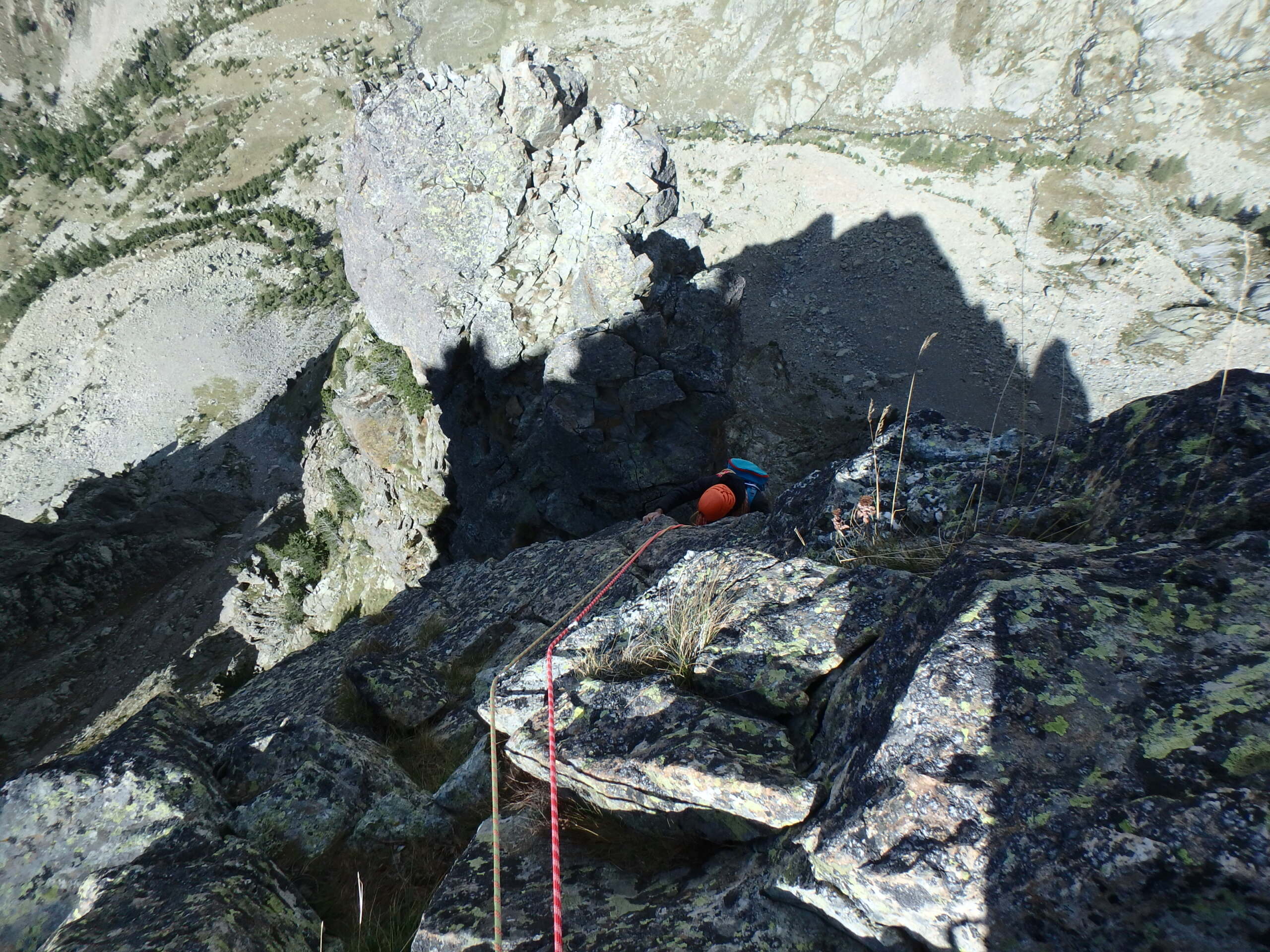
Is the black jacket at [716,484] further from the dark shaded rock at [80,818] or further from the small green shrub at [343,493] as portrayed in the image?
the small green shrub at [343,493]

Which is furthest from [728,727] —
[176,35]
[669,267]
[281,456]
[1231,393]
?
[176,35]

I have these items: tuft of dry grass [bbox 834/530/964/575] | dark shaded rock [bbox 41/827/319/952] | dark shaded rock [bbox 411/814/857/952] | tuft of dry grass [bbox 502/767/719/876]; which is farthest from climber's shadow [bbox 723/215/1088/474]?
dark shaded rock [bbox 41/827/319/952]

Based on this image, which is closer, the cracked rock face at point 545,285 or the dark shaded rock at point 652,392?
the dark shaded rock at point 652,392

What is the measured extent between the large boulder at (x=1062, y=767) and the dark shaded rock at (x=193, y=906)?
367 cm

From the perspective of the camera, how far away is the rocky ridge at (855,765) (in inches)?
102

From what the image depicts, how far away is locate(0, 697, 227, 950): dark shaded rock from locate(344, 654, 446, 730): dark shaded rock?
222 centimetres

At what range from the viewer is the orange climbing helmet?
11945 millimetres

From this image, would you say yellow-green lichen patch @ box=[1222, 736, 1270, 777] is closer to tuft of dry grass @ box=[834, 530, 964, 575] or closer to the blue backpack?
tuft of dry grass @ box=[834, 530, 964, 575]

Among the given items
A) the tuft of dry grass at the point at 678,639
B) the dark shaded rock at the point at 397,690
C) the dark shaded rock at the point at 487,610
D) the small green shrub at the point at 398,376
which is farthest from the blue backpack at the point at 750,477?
the small green shrub at the point at 398,376

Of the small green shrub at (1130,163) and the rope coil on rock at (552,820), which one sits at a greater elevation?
the small green shrub at (1130,163)

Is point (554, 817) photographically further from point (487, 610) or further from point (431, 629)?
point (431, 629)

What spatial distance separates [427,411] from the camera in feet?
76.3

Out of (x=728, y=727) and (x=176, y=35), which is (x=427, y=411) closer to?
(x=728, y=727)

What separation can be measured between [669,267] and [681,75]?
114 ft
